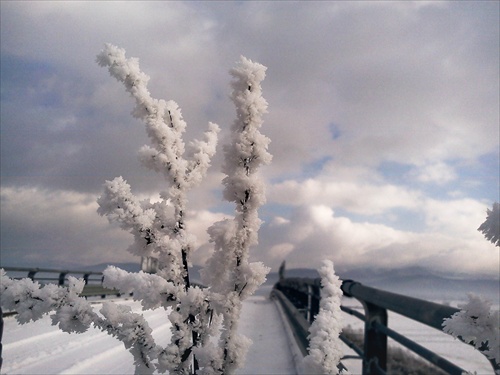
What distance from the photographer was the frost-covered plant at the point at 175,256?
1131 millimetres

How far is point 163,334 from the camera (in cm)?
587

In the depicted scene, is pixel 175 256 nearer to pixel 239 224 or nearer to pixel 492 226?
pixel 239 224

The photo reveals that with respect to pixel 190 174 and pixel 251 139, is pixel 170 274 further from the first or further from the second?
pixel 251 139

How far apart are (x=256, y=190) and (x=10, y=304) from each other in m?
0.74

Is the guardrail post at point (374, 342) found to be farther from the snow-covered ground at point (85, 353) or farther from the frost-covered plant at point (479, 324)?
the frost-covered plant at point (479, 324)

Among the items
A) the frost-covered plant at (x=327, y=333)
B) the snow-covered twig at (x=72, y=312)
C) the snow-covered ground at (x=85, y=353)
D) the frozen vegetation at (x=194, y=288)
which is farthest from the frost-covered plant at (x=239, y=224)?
the snow-covered ground at (x=85, y=353)

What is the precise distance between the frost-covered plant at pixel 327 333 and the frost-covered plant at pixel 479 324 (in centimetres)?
32

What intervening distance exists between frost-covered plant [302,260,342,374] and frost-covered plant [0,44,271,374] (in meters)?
0.19

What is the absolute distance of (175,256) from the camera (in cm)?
146

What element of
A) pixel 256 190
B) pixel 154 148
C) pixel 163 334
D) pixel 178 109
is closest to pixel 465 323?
pixel 256 190

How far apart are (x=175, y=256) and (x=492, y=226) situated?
1077 mm

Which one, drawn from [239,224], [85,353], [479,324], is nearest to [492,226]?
[479,324]

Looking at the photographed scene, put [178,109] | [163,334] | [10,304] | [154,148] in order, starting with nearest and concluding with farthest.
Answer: [10,304]
[154,148]
[178,109]
[163,334]

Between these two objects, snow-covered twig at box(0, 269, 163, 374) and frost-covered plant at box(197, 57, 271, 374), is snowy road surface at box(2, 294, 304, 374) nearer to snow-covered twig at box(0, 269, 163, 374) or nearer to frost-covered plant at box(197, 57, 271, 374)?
snow-covered twig at box(0, 269, 163, 374)
